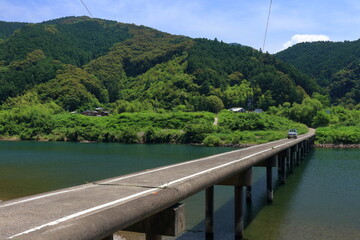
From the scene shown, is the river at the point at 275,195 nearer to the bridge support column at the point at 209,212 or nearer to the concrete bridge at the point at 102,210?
the bridge support column at the point at 209,212

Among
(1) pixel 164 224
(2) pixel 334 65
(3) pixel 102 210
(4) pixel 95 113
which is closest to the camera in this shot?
(3) pixel 102 210

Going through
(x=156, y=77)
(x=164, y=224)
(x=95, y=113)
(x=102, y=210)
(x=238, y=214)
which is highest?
(x=156, y=77)

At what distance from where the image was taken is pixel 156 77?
481 ft

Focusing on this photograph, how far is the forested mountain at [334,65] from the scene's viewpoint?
434 ft

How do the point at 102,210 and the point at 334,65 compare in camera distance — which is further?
the point at 334,65

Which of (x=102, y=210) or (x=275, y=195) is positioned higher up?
(x=102, y=210)

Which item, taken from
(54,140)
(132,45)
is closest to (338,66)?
(132,45)

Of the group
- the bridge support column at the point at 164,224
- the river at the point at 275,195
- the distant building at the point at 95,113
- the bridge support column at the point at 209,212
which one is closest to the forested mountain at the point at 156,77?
the distant building at the point at 95,113

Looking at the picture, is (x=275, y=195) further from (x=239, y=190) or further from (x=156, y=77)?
(x=156, y=77)

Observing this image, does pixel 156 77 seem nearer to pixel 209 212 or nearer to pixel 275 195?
pixel 275 195

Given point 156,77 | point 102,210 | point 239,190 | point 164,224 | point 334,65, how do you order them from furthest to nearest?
1. point 334,65
2. point 156,77
3. point 239,190
4. point 164,224
5. point 102,210

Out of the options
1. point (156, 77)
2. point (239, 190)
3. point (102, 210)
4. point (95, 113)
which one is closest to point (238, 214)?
point (239, 190)

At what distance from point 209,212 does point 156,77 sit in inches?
5257

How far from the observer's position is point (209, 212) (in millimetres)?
15242
